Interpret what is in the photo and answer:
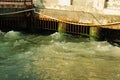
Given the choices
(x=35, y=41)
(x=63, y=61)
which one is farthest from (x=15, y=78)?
(x=35, y=41)

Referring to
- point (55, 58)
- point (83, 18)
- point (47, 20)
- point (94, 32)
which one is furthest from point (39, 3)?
point (55, 58)

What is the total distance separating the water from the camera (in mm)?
13875

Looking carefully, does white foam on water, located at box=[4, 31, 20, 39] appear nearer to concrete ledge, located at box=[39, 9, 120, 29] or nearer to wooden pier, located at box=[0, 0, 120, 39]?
wooden pier, located at box=[0, 0, 120, 39]

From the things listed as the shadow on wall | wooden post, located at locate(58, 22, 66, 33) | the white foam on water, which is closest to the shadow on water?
wooden post, located at locate(58, 22, 66, 33)

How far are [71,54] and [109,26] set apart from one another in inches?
146

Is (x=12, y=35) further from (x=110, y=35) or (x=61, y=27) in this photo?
Result: (x=110, y=35)

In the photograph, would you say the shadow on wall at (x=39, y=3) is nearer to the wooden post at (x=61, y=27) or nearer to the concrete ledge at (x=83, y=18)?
the concrete ledge at (x=83, y=18)

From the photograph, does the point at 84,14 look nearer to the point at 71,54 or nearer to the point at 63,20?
the point at 63,20

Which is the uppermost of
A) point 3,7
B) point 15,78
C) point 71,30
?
point 3,7

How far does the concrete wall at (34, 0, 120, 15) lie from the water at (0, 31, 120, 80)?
2111mm

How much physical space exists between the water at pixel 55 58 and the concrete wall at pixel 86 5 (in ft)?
6.93

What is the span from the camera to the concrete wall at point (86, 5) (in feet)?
63.9

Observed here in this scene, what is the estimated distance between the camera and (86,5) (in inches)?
819

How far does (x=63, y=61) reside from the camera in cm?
1580
